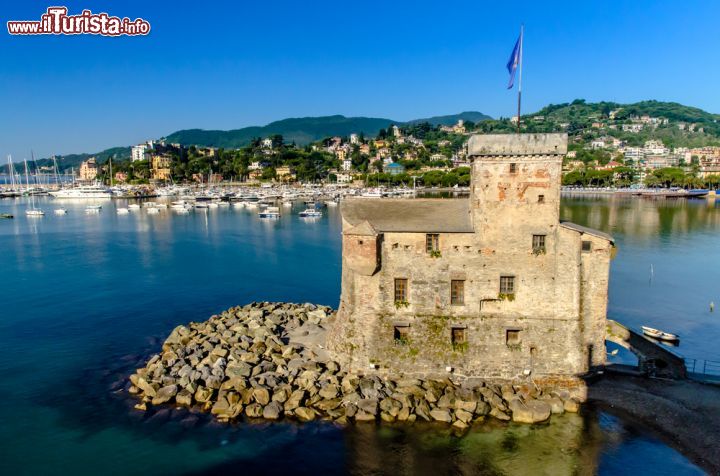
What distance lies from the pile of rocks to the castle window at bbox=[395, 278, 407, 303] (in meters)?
4.16

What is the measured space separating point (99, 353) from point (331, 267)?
1276 inches

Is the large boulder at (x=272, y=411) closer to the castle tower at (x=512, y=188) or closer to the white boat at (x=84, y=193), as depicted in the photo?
the castle tower at (x=512, y=188)

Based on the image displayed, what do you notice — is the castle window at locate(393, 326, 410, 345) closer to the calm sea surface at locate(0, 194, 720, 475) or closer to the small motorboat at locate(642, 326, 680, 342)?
the calm sea surface at locate(0, 194, 720, 475)

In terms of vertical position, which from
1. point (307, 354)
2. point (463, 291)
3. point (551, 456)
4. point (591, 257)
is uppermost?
point (591, 257)

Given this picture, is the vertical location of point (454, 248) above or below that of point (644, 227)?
above

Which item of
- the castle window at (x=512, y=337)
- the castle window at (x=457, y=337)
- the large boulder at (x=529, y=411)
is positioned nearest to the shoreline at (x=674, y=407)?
the large boulder at (x=529, y=411)

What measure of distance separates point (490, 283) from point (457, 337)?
3.36 m

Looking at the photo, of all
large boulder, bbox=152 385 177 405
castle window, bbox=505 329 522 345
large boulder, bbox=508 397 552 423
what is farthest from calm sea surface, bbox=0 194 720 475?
castle window, bbox=505 329 522 345

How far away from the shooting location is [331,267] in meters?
62.6

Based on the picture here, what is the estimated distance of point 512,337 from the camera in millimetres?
26156

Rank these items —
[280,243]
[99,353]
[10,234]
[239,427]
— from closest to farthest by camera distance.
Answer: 1. [239,427]
2. [99,353]
3. [280,243]
4. [10,234]

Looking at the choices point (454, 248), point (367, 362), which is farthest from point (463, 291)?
point (367, 362)

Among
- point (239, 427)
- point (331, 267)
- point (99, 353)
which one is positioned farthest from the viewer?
point (331, 267)

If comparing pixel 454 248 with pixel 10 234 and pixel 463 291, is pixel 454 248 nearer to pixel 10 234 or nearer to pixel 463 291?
pixel 463 291
